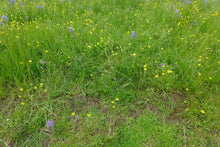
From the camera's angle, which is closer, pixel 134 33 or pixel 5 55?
pixel 5 55

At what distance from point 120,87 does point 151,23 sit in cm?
173

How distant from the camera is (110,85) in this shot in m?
2.17

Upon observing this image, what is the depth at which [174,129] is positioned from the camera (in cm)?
180

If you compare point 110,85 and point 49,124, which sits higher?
point 110,85

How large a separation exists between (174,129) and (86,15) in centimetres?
280

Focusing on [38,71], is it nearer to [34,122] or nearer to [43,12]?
[34,122]

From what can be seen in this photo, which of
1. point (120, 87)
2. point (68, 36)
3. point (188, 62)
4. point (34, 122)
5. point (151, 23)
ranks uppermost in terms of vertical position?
point (151, 23)

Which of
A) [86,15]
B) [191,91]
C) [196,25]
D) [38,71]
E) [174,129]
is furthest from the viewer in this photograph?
[86,15]

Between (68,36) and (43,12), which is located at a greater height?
(43,12)

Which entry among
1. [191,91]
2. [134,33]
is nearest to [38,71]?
[134,33]

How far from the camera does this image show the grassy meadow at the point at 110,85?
5.76ft

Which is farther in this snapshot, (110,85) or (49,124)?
(110,85)

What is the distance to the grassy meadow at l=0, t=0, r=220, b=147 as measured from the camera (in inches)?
69.1

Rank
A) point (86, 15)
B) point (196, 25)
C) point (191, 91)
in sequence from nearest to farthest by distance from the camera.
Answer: point (191, 91), point (196, 25), point (86, 15)
